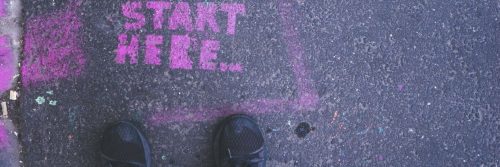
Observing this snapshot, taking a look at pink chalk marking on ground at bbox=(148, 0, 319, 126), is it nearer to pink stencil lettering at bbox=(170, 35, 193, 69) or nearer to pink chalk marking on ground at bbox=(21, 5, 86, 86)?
pink stencil lettering at bbox=(170, 35, 193, 69)

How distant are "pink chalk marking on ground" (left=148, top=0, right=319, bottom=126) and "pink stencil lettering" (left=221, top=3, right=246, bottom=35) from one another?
0.67 feet

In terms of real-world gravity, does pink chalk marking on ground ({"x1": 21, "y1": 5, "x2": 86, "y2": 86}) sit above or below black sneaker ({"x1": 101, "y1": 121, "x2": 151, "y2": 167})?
above

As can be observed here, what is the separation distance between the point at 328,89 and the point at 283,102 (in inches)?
10.5

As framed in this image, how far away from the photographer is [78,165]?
A: 254cm

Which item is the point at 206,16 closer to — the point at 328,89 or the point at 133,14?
the point at 133,14

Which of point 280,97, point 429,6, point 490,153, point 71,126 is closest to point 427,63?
point 429,6

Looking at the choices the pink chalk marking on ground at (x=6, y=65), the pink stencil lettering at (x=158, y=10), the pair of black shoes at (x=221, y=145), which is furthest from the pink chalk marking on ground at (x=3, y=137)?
the pink stencil lettering at (x=158, y=10)

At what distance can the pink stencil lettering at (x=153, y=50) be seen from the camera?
99.2 inches

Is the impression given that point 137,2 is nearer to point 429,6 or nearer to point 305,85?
point 305,85

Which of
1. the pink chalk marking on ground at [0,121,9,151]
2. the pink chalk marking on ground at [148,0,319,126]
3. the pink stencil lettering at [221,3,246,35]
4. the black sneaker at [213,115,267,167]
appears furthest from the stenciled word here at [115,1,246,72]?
the pink chalk marking on ground at [0,121,9,151]

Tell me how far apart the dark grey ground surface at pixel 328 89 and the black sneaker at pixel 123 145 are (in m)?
0.07

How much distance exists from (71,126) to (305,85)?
1.33 metres

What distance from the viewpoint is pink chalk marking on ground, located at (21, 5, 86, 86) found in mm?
2514

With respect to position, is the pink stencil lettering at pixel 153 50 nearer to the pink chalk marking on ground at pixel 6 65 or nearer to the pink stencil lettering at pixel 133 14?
the pink stencil lettering at pixel 133 14
